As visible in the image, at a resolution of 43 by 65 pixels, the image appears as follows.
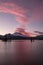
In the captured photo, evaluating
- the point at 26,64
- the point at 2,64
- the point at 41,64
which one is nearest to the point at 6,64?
the point at 2,64

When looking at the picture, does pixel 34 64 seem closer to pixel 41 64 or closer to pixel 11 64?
pixel 41 64

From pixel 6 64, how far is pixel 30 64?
2.91 feet

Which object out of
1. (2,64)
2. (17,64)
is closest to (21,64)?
(17,64)

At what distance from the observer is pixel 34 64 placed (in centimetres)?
683

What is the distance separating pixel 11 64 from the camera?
695 cm

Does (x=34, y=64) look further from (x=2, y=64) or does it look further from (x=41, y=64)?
(x=2, y=64)

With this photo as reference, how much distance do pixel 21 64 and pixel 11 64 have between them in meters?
0.38

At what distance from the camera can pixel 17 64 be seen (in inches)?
279

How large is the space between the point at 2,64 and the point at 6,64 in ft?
0.48

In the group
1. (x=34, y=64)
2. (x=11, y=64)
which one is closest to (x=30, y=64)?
(x=34, y=64)

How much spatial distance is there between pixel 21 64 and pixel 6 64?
1.85 feet

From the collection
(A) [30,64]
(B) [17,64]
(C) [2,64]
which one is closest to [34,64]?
(A) [30,64]

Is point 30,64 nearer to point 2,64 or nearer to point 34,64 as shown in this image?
point 34,64

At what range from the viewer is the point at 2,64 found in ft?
22.6
